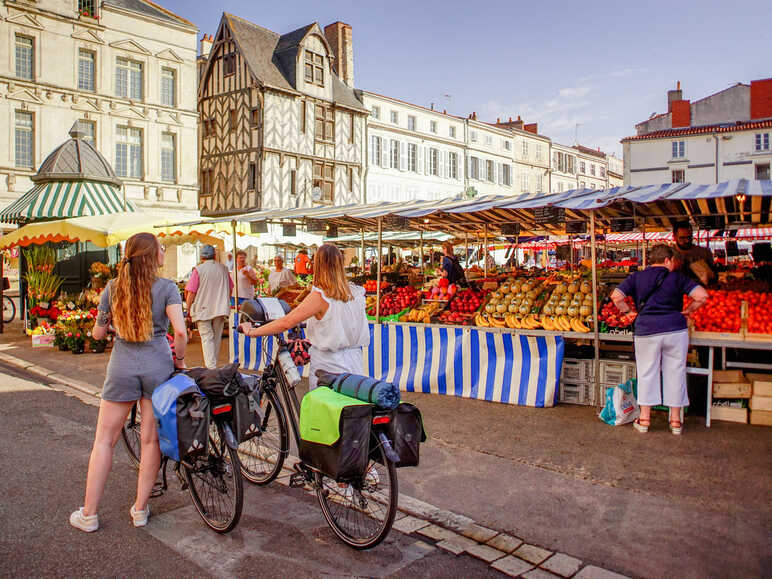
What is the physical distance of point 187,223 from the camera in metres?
11.4

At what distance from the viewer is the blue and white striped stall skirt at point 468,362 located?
23.6 ft

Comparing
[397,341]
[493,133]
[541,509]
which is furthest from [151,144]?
[493,133]

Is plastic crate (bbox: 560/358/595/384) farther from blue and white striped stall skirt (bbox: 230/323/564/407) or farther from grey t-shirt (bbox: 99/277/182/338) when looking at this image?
grey t-shirt (bbox: 99/277/182/338)

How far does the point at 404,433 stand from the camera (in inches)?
138

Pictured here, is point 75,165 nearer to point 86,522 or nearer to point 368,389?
point 86,522

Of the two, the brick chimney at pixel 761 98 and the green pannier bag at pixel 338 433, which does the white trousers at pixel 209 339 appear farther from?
the brick chimney at pixel 761 98

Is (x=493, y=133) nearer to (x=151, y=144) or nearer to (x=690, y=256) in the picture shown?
(x=151, y=144)

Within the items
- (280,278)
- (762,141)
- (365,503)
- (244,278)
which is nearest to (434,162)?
(762,141)

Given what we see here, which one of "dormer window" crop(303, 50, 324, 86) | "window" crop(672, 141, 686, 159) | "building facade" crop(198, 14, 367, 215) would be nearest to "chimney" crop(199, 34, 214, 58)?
"building facade" crop(198, 14, 367, 215)

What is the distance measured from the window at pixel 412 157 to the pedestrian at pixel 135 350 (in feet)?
127

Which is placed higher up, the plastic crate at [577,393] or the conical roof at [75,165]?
the conical roof at [75,165]

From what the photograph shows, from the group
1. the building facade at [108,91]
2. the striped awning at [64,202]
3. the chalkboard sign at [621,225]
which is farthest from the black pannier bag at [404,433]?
the building facade at [108,91]

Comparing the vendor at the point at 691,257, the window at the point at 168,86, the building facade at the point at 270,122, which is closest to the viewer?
the vendor at the point at 691,257

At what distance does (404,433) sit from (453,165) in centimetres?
4357
